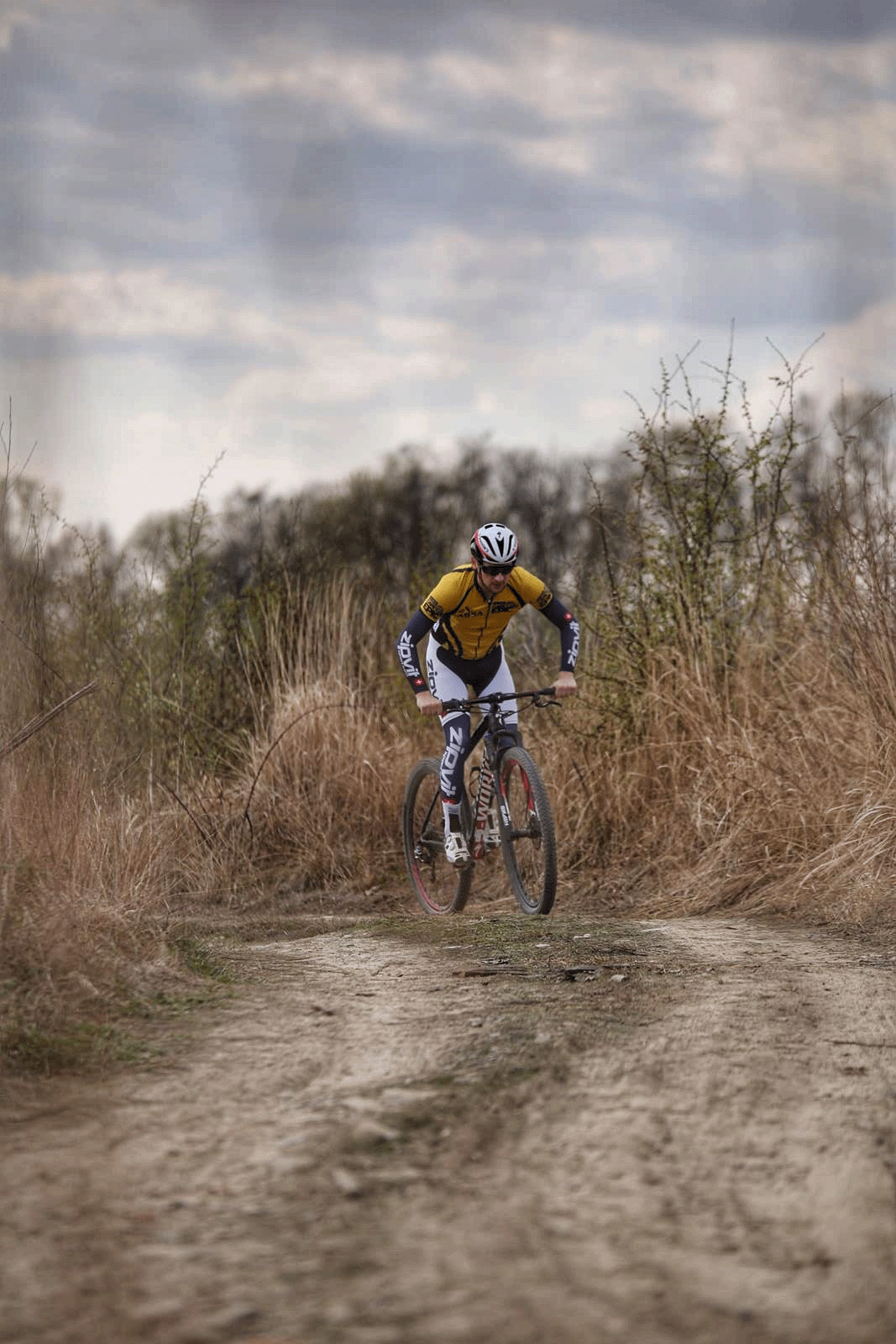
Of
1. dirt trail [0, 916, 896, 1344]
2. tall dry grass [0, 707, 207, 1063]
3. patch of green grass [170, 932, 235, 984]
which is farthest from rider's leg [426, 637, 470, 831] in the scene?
dirt trail [0, 916, 896, 1344]

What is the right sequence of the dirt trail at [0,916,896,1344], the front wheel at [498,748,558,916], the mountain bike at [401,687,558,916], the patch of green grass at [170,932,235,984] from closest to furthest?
the dirt trail at [0,916,896,1344]
the patch of green grass at [170,932,235,984]
the front wheel at [498,748,558,916]
the mountain bike at [401,687,558,916]

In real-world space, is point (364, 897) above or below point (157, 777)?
below

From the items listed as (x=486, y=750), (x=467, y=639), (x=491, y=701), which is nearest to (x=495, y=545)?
(x=467, y=639)

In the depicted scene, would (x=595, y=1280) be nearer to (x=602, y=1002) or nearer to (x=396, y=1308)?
(x=396, y=1308)

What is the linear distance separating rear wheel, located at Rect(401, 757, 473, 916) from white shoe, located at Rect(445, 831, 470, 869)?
30cm

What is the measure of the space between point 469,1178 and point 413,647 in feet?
16.9

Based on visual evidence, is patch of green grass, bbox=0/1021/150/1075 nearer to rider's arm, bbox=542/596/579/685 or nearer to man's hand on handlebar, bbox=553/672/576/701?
man's hand on handlebar, bbox=553/672/576/701

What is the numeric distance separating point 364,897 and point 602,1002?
4.71 meters

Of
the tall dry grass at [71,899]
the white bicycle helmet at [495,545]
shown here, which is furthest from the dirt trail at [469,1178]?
the white bicycle helmet at [495,545]

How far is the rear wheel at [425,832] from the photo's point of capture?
838 centimetres

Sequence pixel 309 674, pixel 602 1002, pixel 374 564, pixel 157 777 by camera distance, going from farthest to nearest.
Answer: pixel 374 564
pixel 309 674
pixel 157 777
pixel 602 1002

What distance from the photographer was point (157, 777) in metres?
8.62

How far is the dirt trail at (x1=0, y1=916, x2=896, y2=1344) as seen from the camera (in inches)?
86.2

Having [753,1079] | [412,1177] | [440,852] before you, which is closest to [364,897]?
[440,852]
